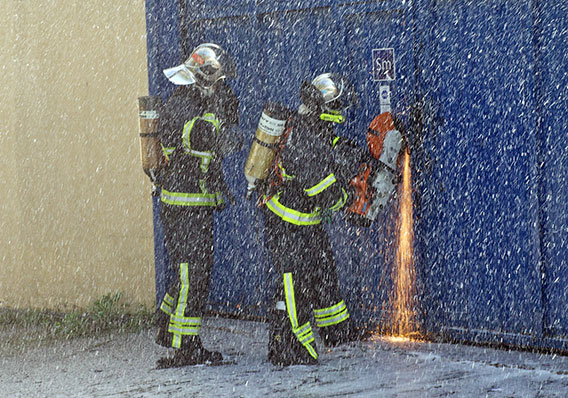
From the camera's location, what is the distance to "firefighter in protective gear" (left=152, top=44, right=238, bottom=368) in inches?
255

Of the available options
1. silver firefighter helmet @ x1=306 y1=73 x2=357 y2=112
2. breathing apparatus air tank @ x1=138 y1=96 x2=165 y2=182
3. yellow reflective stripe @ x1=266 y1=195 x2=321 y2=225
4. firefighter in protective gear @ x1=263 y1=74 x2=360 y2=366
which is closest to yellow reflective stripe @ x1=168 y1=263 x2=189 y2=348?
firefighter in protective gear @ x1=263 y1=74 x2=360 y2=366

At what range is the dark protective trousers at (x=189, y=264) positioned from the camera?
652cm

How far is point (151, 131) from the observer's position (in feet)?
22.5

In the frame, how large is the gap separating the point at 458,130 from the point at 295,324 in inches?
65.6

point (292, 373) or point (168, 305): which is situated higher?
point (168, 305)

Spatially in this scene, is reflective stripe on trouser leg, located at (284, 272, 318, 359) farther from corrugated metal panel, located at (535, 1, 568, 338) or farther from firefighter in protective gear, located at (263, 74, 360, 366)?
corrugated metal panel, located at (535, 1, 568, 338)

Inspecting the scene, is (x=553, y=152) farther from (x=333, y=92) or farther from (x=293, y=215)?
(x=293, y=215)

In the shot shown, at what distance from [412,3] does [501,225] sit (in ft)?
5.23

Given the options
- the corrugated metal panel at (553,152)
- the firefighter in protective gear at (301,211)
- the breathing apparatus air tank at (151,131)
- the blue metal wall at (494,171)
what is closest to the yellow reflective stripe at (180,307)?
the firefighter in protective gear at (301,211)

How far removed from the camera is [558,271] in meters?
6.41

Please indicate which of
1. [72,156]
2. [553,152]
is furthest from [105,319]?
[553,152]

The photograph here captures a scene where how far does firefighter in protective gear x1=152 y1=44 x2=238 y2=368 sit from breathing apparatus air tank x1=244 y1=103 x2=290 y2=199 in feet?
0.79

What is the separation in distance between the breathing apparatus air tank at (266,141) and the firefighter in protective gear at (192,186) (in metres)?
0.24

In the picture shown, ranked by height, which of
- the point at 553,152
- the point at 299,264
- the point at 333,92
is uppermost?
the point at 333,92
